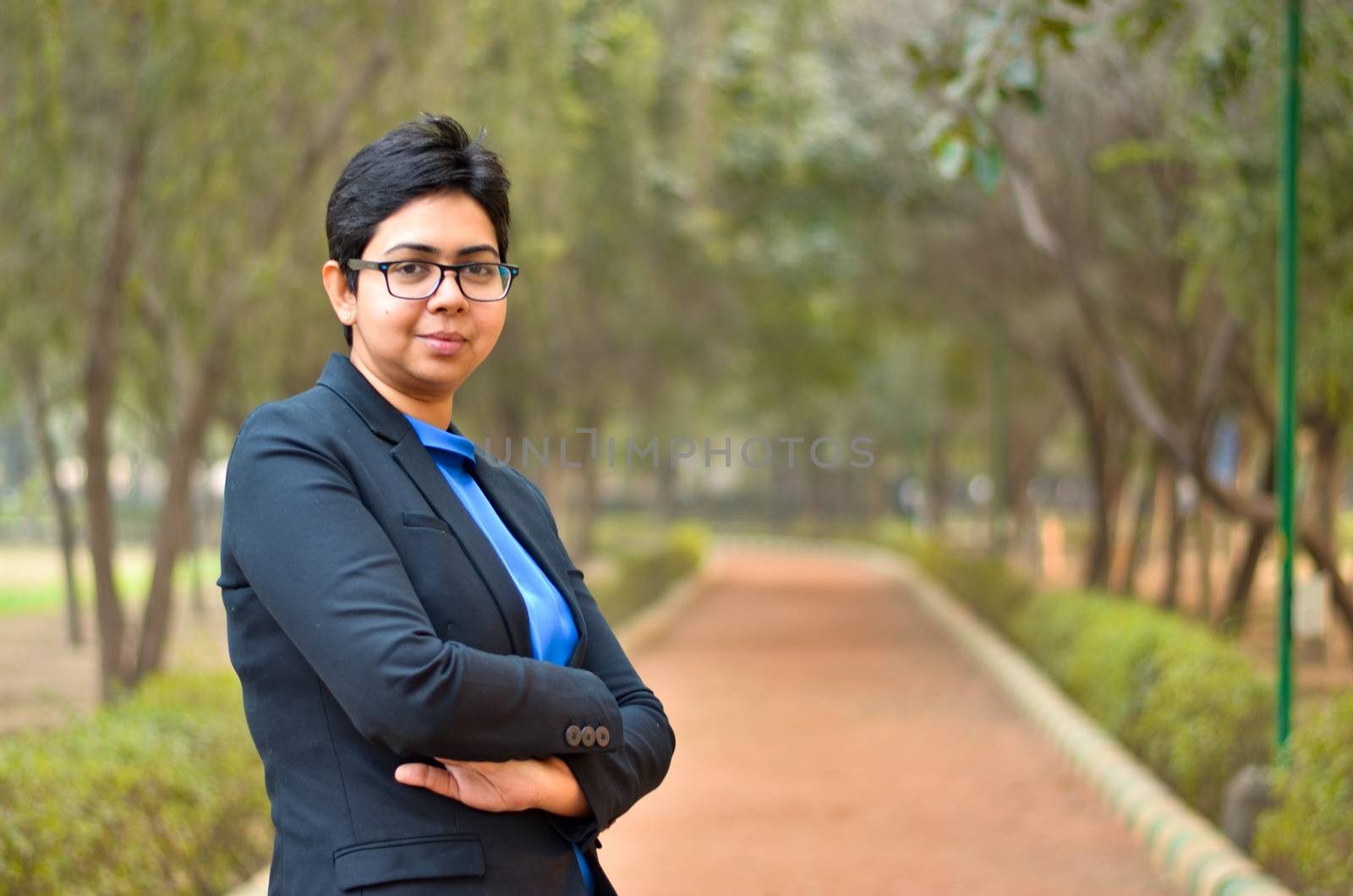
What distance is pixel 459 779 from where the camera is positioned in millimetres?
1941

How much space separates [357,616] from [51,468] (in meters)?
16.6

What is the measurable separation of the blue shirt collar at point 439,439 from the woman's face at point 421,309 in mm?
32

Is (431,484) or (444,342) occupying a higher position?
(444,342)

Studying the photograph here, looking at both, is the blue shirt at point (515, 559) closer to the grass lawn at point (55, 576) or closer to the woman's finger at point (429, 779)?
the woman's finger at point (429, 779)

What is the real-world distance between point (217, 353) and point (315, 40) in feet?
5.99

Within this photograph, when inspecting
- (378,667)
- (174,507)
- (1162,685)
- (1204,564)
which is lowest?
(1204,564)

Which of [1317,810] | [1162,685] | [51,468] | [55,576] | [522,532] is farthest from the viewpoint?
[55,576]

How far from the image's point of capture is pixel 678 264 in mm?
17328

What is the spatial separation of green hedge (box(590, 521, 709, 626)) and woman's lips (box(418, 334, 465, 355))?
36.5 feet

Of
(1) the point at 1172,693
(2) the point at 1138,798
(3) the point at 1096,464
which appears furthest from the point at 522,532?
→ (3) the point at 1096,464

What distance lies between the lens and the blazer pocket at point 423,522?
6.50 ft

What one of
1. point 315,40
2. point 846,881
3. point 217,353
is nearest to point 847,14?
point 315,40

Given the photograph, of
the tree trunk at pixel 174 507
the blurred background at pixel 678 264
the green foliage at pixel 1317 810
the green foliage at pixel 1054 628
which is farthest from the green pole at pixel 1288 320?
the tree trunk at pixel 174 507

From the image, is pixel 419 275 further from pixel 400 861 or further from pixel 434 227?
pixel 400 861
